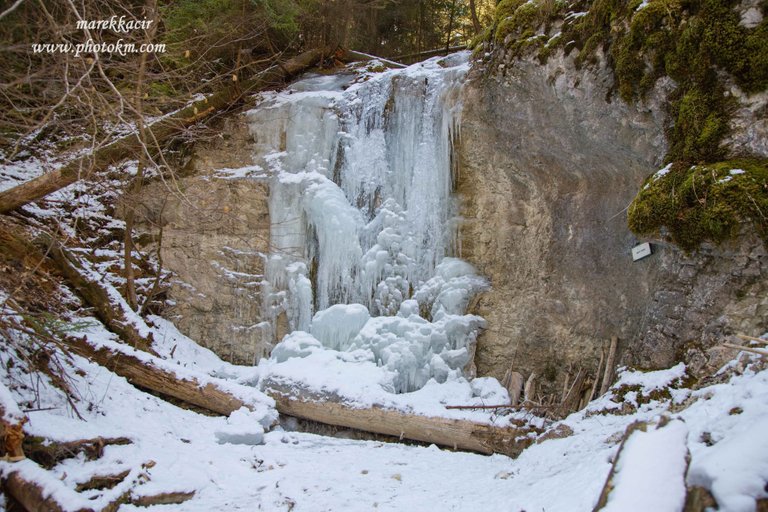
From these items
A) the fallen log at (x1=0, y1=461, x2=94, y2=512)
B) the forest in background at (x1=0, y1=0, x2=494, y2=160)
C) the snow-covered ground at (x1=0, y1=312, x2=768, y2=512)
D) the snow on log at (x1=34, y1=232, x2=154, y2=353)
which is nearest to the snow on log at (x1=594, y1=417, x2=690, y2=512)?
the snow-covered ground at (x1=0, y1=312, x2=768, y2=512)

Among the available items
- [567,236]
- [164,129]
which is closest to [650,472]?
[567,236]

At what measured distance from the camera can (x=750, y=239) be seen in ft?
13.3

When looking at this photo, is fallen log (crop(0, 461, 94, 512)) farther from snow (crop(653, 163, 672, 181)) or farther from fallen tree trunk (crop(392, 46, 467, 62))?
fallen tree trunk (crop(392, 46, 467, 62))

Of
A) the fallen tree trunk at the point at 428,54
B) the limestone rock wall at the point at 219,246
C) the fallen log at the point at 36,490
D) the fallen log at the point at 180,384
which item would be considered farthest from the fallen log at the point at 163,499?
the fallen tree trunk at the point at 428,54

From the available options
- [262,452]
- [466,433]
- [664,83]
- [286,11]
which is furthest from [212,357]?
[664,83]

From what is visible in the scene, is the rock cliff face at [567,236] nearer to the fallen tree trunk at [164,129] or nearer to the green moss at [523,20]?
the green moss at [523,20]

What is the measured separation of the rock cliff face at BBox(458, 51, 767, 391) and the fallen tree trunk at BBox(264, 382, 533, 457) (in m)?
1.26

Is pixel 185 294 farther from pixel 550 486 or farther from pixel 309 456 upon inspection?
pixel 550 486

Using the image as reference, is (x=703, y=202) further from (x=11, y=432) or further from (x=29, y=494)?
(x=11, y=432)

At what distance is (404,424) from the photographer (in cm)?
571

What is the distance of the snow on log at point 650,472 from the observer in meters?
1.86

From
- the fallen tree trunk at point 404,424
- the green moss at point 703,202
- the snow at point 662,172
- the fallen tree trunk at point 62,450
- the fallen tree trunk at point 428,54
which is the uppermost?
the fallen tree trunk at point 428,54

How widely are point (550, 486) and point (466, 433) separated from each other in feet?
7.28

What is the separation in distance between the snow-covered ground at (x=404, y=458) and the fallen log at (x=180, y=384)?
0.81ft
